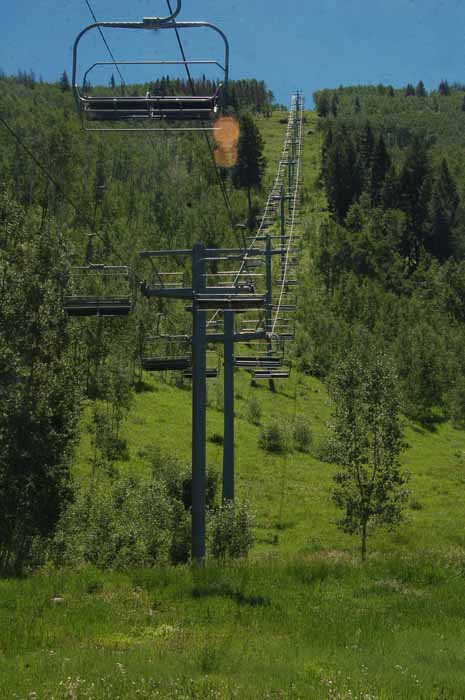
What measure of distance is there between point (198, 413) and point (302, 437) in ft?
149

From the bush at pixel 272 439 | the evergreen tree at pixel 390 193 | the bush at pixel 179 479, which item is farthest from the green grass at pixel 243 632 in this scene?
the evergreen tree at pixel 390 193

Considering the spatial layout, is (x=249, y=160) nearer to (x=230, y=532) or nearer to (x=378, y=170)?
(x=378, y=170)

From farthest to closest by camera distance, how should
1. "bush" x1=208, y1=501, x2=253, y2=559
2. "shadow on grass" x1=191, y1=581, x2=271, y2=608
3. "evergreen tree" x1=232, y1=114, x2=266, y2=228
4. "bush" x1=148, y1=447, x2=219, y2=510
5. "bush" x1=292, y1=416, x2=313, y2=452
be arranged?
"evergreen tree" x1=232, y1=114, x2=266, y2=228, "bush" x1=292, y1=416, x2=313, y2=452, "bush" x1=148, y1=447, x2=219, y2=510, "bush" x1=208, y1=501, x2=253, y2=559, "shadow on grass" x1=191, y1=581, x2=271, y2=608

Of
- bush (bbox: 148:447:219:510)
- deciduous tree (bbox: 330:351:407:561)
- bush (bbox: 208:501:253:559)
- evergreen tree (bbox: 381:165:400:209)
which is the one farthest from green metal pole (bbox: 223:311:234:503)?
evergreen tree (bbox: 381:165:400:209)

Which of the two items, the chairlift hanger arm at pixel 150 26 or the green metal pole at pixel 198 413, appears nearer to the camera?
the chairlift hanger arm at pixel 150 26

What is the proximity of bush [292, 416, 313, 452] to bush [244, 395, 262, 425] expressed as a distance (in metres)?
4.10

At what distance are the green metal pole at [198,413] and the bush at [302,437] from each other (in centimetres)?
4320

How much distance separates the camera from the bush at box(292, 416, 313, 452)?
63650 millimetres

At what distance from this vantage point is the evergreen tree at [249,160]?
442ft

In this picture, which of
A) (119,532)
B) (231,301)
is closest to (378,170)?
(119,532)

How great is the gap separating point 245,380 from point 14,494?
5563 centimetres

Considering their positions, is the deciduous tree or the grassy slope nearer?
the grassy slope

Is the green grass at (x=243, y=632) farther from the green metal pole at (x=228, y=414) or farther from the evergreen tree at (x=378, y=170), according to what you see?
the evergreen tree at (x=378, y=170)

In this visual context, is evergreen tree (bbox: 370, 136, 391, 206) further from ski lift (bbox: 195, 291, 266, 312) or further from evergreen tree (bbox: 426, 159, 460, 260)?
ski lift (bbox: 195, 291, 266, 312)
